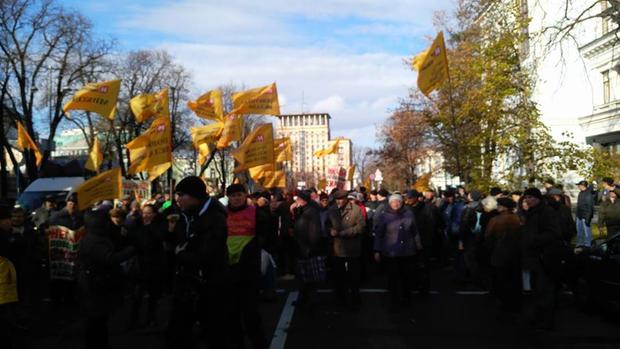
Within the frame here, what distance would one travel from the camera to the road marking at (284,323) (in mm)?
7242

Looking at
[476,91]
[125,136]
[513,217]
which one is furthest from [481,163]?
[125,136]

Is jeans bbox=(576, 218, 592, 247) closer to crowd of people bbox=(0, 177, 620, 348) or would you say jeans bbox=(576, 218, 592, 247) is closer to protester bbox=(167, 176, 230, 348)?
crowd of people bbox=(0, 177, 620, 348)

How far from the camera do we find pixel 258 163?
15922 millimetres

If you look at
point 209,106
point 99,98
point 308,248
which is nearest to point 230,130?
point 209,106

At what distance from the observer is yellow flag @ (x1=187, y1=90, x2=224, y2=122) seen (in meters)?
17.8

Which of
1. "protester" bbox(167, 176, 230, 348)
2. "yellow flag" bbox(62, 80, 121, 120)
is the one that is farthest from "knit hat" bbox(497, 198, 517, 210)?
"yellow flag" bbox(62, 80, 121, 120)

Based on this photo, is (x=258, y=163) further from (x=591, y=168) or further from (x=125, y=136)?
(x=125, y=136)

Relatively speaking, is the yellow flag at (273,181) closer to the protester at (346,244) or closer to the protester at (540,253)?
the protester at (346,244)

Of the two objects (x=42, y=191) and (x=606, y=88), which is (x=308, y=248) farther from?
(x=606, y=88)

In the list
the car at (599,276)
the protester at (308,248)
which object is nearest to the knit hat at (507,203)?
the car at (599,276)

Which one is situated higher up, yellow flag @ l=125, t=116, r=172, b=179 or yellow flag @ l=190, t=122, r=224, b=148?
yellow flag @ l=190, t=122, r=224, b=148

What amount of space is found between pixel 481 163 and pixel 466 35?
780cm

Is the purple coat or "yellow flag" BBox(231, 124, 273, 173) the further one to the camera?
"yellow flag" BBox(231, 124, 273, 173)

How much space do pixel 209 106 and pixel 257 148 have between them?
9.67ft
